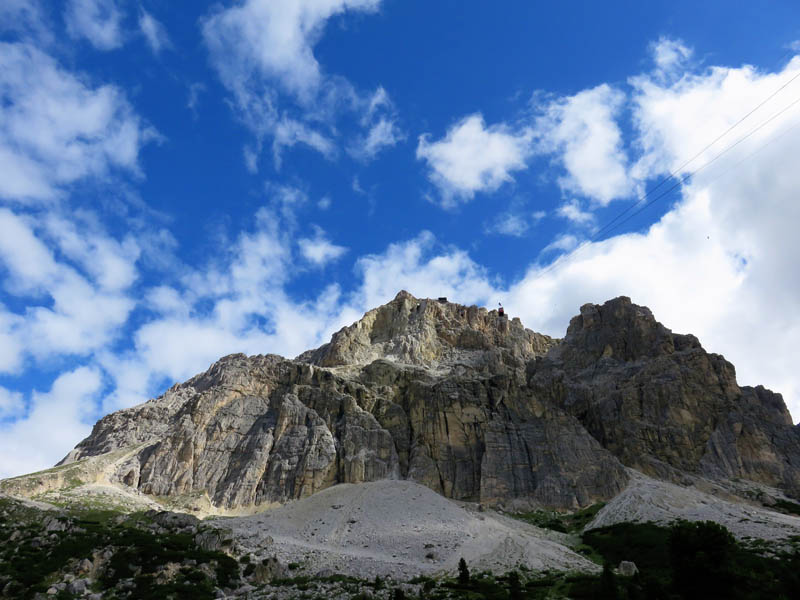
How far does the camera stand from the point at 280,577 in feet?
201

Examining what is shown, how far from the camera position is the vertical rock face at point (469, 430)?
126m

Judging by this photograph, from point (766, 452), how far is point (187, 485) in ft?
447

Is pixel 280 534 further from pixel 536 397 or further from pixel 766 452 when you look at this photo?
pixel 766 452

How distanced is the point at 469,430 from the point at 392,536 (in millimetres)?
57521

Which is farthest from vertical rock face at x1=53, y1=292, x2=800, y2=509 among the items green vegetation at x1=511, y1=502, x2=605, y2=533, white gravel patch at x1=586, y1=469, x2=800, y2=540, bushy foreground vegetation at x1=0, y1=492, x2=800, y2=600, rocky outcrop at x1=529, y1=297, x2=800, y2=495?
bushy foreground vegetation at x1=0, y1=492, x2=800, y2=600

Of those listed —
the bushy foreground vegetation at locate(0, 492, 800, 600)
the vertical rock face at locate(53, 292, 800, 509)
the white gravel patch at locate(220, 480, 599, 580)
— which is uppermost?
the vertical rock face at locate(53, 292, 800, 509)

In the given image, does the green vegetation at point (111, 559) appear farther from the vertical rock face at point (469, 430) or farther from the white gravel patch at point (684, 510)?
the white gravel patch at point (684, 510)

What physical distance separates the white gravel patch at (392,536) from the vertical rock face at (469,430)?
12.2 meters

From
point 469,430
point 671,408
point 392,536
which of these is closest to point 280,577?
point 392,536

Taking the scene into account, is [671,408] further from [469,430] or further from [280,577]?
[280,577]

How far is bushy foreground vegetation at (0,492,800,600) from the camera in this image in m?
46.7

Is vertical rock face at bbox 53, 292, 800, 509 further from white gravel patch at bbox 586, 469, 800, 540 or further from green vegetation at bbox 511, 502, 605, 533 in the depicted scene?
white gravel patch at bbox 586, 469, 800, 540

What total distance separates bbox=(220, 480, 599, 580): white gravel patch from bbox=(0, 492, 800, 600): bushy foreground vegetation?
7.49 meters

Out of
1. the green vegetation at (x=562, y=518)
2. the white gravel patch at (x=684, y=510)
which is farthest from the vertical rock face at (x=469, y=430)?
the white gravel patch at (x=684, y=510)
